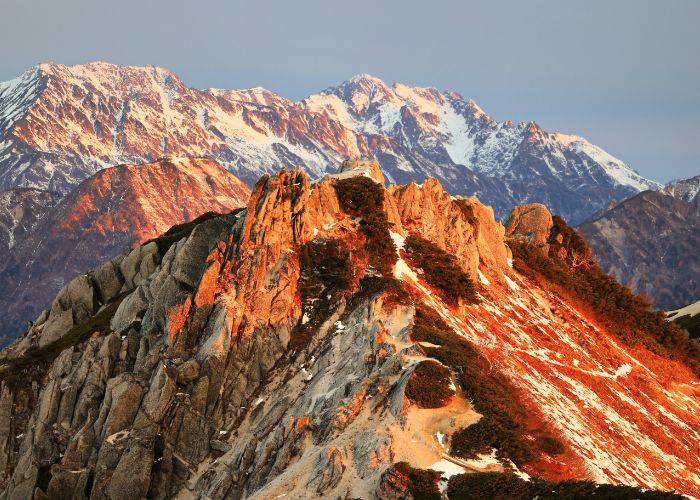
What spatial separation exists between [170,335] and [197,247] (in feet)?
28.4

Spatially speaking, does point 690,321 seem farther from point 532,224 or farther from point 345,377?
point 345,377

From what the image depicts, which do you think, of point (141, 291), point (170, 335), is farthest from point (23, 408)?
point (170, 335)

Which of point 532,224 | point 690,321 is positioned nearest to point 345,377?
point 532,224

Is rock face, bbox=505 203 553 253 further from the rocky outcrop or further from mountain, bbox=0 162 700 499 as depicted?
mountain, bbox=0 162 700 499

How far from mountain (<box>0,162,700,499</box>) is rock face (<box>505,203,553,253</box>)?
15.8m

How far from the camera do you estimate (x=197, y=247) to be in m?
48.3

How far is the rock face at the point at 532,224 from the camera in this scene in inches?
2823

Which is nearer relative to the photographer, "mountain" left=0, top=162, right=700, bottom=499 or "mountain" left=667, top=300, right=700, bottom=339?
"mountain" left=0, top=162, right=700, bottom=499

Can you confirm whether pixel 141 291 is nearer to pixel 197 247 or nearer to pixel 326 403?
pixel 197 247

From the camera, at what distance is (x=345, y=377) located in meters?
35.3

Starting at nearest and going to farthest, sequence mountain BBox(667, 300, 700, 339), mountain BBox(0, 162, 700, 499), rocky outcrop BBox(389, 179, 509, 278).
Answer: mountain BBox(0, 162, 700, 499), rocky outcrop BBox(389, 179, 509, 278), mountain BBox(667, 300, 700, 339)

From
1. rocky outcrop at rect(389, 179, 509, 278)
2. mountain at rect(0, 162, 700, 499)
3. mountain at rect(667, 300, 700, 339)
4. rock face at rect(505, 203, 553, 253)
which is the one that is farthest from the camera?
mountain at rect(667, 300, 700, 339)

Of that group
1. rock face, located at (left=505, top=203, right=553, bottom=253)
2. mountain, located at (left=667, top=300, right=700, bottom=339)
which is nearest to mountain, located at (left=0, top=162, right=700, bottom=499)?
rock face, located at (left=505, top=203, right=553, bottom=253)

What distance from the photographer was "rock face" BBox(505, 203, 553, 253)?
71713 mm
